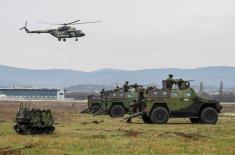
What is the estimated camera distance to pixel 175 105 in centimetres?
3853

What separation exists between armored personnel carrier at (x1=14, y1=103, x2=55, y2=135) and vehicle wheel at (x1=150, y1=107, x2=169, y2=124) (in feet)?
35.0

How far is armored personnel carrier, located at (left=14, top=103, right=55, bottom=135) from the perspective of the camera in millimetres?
28297

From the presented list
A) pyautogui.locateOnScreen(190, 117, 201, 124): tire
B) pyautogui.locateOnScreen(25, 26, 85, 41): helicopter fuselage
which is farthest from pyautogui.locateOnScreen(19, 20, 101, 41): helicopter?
pyautogui.locateOnScreen(190, 117, 201, 124): tire

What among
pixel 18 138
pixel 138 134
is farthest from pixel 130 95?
pixel 18 138

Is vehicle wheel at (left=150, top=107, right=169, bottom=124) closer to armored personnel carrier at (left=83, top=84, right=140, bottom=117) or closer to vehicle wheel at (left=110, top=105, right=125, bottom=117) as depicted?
armored personnel carrier at (left=83, top=84, right=140, bottom=117)

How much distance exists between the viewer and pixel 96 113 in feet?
170

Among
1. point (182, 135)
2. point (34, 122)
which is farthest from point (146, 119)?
point (34, 122)

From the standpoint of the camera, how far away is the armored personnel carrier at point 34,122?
28.3m

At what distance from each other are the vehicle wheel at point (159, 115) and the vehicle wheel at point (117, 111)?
10775 millimetres

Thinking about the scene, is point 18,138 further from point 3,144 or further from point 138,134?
point 138,134

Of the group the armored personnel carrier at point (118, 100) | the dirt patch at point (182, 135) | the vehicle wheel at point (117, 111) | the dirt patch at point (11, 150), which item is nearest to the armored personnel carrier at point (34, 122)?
the dirt patch at point (182, 135)

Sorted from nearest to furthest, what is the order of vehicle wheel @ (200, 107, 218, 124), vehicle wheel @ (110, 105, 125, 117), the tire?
1. vehicle wheel @ (200, 107, 218, 124)
2. the tire
3. vehicle wheel @ (110, 105, 125, 117)

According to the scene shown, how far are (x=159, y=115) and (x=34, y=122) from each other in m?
11.7

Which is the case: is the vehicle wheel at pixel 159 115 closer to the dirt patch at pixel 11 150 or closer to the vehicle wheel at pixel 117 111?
the vehicle wheel at pixel 117 111
